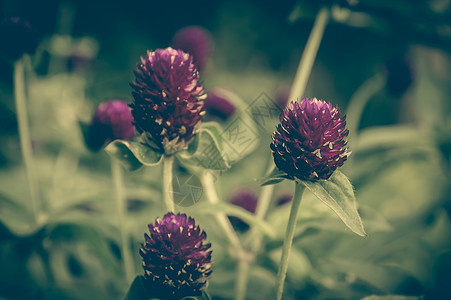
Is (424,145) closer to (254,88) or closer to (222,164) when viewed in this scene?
(222,164)

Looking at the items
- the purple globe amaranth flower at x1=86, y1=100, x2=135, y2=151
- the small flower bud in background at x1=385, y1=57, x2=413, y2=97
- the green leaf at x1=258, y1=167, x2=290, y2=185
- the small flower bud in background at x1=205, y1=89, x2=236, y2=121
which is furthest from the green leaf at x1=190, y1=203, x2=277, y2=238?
the small flower bud in background at x1=385, y1=57, x2=413, y2=97

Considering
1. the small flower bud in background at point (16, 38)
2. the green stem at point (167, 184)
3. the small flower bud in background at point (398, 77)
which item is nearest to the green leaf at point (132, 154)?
the green stem at point (167, 184)

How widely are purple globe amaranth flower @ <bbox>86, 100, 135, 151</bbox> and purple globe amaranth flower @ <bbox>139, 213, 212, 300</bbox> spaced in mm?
538

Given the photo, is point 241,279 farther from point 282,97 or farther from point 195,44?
point 282,97

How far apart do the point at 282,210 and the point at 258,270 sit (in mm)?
311

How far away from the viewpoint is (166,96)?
877mm

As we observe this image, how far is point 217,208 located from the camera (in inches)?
41.8

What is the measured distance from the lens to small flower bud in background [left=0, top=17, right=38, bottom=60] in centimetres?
127

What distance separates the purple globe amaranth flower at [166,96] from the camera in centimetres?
88

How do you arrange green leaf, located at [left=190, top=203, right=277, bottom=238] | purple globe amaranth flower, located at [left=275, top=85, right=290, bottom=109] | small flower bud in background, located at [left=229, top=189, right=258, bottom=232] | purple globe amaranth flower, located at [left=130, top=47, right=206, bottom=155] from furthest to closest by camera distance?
purple globe amaranth flower, located at [left=275, top=85, right=290, bottom=109] → small flower bud in background, located at [left=229, top=189, right=258, bottom=232] → green leaf, located at [left=190, top=203, right=277, bottom=238] → purple globe amaranth flower, located at [left=130, top=47, right=206, bottom=155]

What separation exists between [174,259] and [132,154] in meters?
0.30

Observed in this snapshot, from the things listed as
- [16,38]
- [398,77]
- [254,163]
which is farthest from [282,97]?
[16,38]

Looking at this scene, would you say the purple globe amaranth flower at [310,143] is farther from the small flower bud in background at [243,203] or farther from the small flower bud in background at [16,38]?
the small flower bud in background at [16,38]

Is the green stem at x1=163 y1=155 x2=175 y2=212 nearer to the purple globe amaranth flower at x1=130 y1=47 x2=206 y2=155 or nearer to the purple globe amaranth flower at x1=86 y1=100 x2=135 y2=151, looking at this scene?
the purple globe amaranth flower at x1=130 y1=47 x2=206 y2=155
